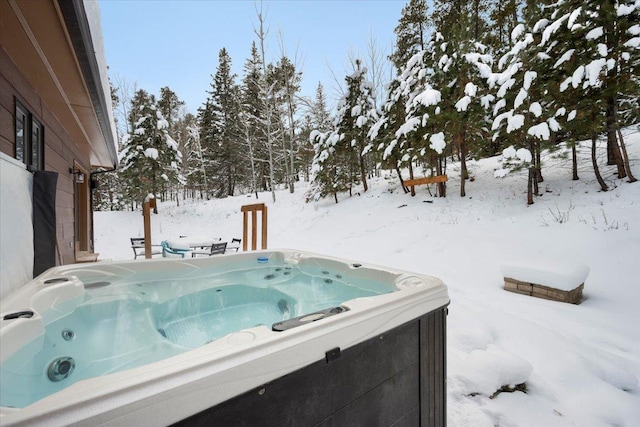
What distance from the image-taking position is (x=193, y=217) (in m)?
12.2

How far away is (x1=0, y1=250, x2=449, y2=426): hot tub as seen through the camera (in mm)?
842

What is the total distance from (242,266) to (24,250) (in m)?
1.88

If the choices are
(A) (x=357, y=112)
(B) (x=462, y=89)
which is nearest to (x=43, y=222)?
(B) (x=462, y=89)

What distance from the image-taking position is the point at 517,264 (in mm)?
→ 3273

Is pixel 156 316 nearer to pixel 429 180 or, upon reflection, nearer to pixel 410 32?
pixel 429 180

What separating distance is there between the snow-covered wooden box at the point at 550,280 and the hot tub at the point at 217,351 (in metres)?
1.80

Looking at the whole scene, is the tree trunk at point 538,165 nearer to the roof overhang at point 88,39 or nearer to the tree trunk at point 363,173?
the tree trunk at point 363,173

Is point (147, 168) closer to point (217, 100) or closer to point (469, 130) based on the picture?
point (217, 100)

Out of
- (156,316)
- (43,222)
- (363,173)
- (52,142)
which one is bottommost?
(156,316)

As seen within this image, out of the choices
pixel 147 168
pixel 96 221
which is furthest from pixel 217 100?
pixel 96 221

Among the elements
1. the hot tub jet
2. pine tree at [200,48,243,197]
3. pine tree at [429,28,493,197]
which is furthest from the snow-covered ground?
pine tree at [200,48,243,197]

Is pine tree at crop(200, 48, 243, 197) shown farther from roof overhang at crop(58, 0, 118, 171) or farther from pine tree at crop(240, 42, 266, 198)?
roof overhang at crop(58, 0, 118, 171)

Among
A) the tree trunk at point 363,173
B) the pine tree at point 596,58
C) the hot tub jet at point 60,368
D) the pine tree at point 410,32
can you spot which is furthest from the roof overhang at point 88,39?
the pine tree at point 410,32

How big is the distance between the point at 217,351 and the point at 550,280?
330 cm
